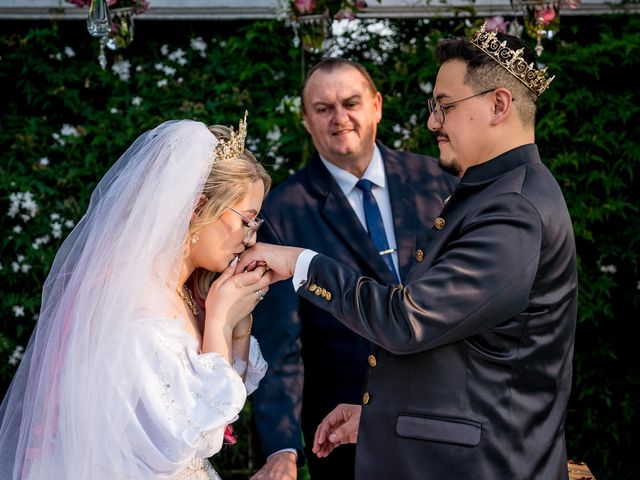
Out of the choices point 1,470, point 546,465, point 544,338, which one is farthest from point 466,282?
point 1,470

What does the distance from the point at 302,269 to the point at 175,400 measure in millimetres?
571

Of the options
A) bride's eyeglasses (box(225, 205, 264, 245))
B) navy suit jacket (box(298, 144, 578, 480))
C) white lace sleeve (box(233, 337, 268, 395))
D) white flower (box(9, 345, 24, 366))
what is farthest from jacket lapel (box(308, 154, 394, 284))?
white flower (box(9, 345, 24, 366))

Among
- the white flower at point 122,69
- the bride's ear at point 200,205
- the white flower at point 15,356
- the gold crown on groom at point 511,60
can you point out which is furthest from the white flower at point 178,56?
the gold crown on groom at point 511,60

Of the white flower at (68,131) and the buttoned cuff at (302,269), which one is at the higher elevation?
the white flower at (68,131)

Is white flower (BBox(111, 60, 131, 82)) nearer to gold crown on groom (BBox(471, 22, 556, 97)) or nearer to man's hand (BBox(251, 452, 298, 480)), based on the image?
man's hand (BBox(251, 452, 298, 480))

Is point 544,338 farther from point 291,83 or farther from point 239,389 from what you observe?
point 291,83

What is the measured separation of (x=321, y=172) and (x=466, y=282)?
5.69 ft

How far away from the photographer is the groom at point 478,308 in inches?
102

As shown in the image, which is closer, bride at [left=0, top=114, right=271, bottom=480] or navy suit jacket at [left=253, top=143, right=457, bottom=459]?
bride at [left=0, top=114, right=271, bottom=480]

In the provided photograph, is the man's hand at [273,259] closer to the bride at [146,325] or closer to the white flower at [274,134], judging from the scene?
the bride at [146,325]

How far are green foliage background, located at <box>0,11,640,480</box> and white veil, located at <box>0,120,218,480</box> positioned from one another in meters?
2.32

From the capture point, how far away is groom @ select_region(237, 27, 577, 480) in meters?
2.60

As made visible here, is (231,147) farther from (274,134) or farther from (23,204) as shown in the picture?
(23,204)

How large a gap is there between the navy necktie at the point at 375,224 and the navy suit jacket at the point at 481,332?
1.21 m
